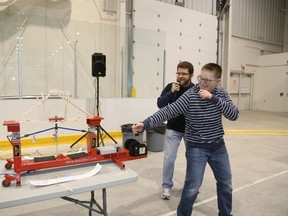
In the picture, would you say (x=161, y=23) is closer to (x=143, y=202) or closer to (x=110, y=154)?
(x=143, y=202)

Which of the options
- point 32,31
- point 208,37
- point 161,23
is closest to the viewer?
point 32,31

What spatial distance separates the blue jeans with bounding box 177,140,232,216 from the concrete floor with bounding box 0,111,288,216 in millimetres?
566

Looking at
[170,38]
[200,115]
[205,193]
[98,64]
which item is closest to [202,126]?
[200,115]

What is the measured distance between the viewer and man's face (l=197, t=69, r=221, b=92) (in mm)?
1808

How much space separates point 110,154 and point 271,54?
1187cm

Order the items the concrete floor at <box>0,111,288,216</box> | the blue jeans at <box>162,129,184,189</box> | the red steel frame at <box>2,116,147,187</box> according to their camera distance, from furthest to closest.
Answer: the blue jeans at <box>162,129,184,189</box> < the concrete floor at <box>0,111,288,216</box> < the red steel frame at <box>2,116,147,187</box>

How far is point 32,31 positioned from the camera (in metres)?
5.02

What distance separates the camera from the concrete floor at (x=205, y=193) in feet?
8.11

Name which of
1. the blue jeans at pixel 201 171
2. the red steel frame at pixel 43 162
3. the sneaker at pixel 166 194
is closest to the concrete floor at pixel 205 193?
the sneaker at pixel 166 194

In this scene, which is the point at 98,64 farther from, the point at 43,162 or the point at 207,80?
the point at 43,162

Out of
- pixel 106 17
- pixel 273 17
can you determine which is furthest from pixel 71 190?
pixel 273 17

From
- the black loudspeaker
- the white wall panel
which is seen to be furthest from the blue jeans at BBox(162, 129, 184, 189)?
the white wall panel

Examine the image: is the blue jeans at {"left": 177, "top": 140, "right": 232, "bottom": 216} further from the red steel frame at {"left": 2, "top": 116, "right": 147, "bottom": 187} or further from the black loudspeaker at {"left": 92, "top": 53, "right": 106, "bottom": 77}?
the black loudspeaker at {"left": 92, "top": 53, "right": 106, "bottom": 77}

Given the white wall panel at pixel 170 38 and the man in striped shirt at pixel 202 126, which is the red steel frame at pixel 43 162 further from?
the white wall panel at pixel 170 38
